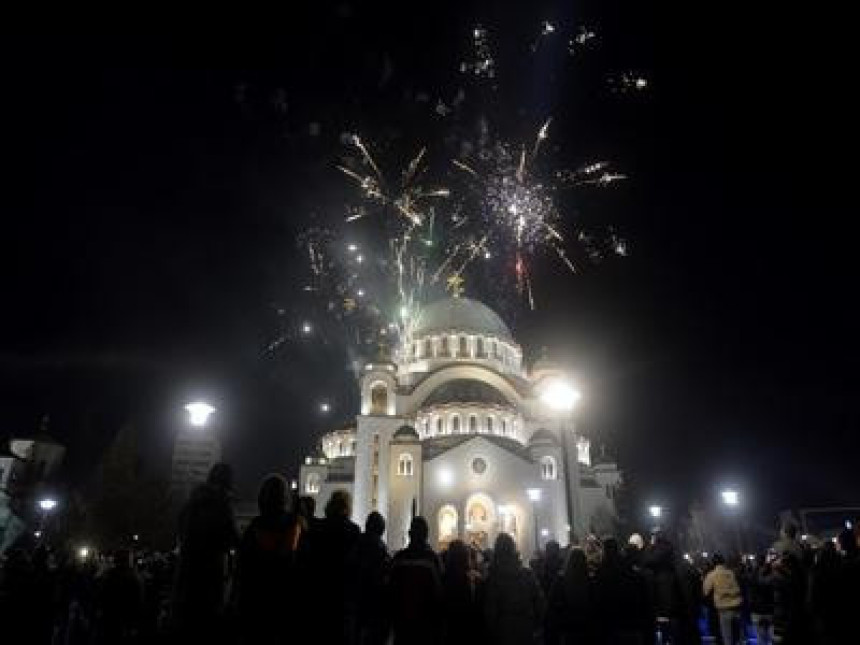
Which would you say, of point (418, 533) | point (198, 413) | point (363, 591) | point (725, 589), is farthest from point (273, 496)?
point (725, 589)

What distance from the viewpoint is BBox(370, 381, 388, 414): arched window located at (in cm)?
4856

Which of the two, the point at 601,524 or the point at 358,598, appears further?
the point at 601,524

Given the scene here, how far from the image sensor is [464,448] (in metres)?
42.7

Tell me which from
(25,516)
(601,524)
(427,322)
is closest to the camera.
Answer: (601,524)

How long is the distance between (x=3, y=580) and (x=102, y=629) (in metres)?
1.84

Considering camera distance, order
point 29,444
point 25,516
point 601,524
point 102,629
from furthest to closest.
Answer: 1. point 29,444
2. point 25,516
3. point 601,524
4. point 102,629

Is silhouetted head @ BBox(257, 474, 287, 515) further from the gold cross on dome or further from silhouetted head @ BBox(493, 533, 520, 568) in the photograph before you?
the gold cross on dome

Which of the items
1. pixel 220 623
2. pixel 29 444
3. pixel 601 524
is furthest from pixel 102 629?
pixel 29 444

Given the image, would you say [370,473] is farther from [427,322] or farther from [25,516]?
[25,516]

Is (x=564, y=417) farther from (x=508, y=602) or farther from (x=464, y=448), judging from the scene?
(x=508, y=602)

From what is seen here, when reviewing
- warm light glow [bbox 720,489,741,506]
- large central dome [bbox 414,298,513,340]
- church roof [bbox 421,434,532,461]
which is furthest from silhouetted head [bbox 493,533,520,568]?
large central dome [bbox 414,298,513,340]

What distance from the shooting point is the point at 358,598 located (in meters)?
7.00

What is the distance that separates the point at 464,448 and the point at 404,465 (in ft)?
14.4

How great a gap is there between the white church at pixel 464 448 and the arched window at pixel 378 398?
81mm
